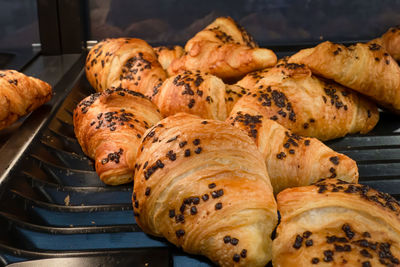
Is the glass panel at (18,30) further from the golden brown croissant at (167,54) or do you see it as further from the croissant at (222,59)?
the croissant at (222,59)

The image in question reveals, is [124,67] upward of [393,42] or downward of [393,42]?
downward

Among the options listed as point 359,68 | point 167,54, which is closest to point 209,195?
point 359,68

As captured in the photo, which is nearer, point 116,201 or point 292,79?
point 116,201

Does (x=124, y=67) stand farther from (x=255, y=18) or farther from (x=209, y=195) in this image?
(x=209, y=195)

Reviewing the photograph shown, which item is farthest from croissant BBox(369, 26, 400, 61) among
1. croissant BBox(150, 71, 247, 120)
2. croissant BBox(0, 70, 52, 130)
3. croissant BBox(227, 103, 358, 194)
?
croissant BBox(0, 70, 52, 130)

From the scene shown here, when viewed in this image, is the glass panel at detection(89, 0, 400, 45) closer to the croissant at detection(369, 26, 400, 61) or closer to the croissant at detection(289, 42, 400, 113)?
the croissant at detection(369, 26, 400, 61)

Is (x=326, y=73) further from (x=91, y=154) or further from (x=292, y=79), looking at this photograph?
(x=91, y=154)

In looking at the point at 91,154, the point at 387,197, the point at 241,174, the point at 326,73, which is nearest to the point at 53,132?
the point at 91,154
